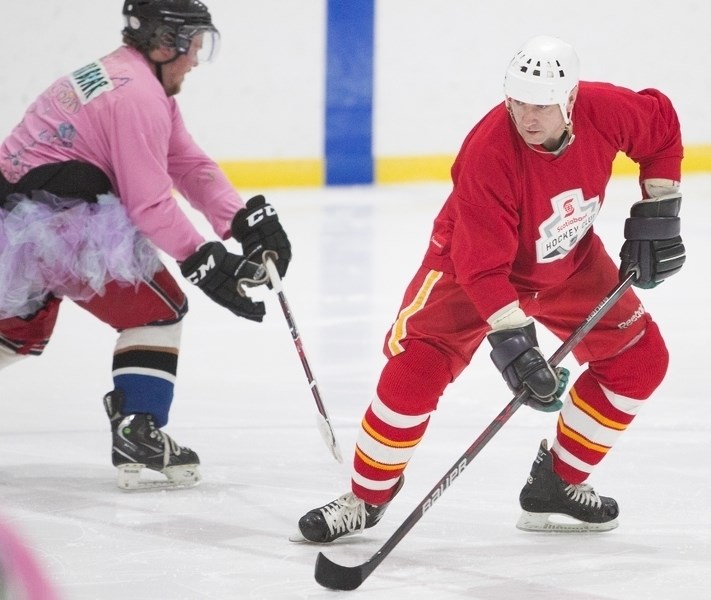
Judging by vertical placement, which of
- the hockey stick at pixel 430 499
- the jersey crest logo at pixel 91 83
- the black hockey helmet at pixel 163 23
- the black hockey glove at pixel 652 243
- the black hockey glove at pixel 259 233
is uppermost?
the black hockey helmet at pixel 163 23

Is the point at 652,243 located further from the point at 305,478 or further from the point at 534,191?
the point at 305,478

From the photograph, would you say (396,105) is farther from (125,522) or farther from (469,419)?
(125,522)

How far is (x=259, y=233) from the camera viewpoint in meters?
3.05

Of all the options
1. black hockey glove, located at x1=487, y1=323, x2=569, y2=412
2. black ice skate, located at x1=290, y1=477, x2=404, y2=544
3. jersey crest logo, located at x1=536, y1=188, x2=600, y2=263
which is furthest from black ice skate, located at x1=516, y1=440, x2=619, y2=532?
jersey crest logo, located at x1=536, y1=188, x2=600, y2=263

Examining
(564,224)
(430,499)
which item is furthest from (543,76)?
(430,499)

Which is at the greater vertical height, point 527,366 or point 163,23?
point 163,23

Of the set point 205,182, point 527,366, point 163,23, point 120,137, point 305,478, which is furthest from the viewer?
point 205,182

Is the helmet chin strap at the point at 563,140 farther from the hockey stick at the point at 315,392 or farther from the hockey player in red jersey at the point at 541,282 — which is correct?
the hockey stick at the point at 315,392

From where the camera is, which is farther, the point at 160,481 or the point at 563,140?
the point at 160,481

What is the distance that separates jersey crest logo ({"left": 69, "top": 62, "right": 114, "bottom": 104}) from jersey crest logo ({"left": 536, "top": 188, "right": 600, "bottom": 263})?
104 cm

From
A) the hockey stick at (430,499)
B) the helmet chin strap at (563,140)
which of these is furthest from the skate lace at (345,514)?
the helmet chin strap at (563,140)

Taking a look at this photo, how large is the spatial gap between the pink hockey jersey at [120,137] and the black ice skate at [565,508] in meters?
0.92

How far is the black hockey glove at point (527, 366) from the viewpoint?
7.88 ft

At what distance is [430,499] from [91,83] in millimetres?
1225
